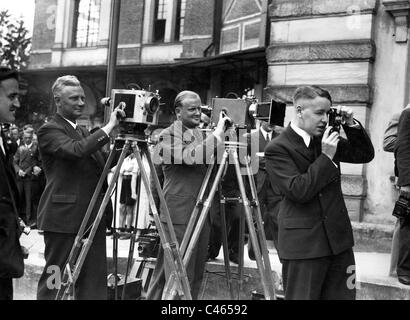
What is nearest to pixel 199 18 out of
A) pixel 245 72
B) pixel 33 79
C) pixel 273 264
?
pixel 245 72

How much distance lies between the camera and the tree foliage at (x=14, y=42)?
91.9 feet

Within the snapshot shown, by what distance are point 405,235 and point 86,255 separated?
2938mm

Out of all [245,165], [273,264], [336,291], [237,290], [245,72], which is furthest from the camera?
[245,72]

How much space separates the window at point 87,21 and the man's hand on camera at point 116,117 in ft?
52.2

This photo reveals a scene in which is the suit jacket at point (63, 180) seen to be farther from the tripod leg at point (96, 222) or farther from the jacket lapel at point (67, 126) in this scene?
the tripod leg at point (96, 222)

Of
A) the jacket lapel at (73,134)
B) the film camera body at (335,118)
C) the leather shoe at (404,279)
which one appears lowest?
the leather shoe at (404,279)

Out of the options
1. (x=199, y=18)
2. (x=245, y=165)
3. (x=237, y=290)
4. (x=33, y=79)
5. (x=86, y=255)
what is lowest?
(x=237, y=290)

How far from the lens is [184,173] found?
555cm

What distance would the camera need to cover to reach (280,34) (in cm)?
1027

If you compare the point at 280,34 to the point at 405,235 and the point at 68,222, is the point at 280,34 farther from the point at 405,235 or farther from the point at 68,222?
the point at 68,222

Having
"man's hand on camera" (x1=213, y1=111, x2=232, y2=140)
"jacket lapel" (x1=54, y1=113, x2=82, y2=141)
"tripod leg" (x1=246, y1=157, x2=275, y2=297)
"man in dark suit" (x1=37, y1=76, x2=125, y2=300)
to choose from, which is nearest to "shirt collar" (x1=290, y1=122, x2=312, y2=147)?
"man's hand on camera" (x1=213, y1=111, x2=232, y2=140)

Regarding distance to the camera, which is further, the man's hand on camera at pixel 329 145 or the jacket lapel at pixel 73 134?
the jacket lapel at pixel 73 134

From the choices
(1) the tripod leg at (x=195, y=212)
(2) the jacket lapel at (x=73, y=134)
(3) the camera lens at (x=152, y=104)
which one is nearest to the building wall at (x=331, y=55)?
(1) the tripod leg at (x=195, y=212)

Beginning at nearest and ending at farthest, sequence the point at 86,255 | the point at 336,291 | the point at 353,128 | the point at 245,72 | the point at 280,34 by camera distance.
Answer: the point at 336,291 → the point at 353,128 → the point at 86,255 → the point at 280,34 → the point at 245,72
